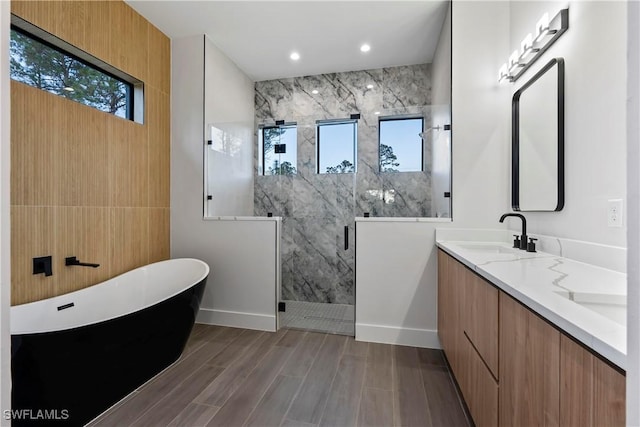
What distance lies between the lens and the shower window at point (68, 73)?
1849 mm

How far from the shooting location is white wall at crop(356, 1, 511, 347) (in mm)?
2314

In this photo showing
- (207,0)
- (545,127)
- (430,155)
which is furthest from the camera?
(430,155)

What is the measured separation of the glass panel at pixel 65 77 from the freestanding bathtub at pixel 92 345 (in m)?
1.42

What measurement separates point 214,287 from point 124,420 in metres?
1.44

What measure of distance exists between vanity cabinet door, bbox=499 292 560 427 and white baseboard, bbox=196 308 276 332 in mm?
2115

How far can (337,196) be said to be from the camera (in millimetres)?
3043

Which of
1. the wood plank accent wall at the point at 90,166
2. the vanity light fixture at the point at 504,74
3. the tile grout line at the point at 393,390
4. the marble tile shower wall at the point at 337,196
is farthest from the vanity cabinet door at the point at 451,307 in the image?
the wood plank accent wall at the point at 90,166

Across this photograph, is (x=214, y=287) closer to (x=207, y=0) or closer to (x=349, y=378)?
(x=349, y=378)

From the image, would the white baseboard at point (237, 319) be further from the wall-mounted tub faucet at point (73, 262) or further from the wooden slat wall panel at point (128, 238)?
the wall-mounted tub faucet at point (73, 262)

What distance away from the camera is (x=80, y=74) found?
2.24 m

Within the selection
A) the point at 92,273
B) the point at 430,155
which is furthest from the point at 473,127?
the point at 92,273

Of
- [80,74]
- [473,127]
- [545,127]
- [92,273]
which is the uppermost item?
[80,74]

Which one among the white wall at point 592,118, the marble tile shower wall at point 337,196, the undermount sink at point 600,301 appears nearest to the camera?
the undermount sink at point 600,301

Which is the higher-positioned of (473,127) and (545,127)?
(473,127)
